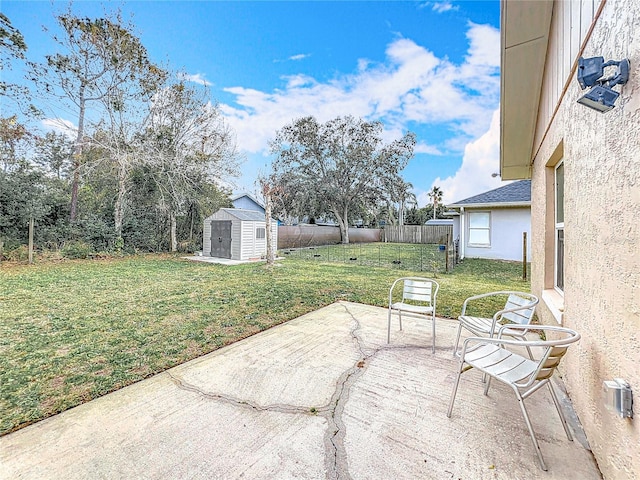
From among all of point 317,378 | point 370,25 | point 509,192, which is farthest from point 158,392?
point 509,192

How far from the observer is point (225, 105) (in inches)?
599

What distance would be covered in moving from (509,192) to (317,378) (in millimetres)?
12792

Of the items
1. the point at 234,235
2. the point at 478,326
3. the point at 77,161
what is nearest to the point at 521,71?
the point at 478,326

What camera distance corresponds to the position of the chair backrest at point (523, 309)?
2.79m

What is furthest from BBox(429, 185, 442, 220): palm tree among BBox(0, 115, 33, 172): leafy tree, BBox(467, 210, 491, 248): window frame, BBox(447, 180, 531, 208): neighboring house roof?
BBox(0, 115, 33, 172): leafy tree

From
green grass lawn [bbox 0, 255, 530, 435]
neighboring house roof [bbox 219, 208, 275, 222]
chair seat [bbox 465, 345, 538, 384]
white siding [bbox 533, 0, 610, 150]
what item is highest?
white siding [bbox 533, 0, 610, 150]

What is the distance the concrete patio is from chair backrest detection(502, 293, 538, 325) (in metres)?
0.63

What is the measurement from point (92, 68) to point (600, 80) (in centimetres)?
1639

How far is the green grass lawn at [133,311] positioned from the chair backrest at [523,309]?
1835 millimetres

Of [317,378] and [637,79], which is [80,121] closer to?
[317,378]

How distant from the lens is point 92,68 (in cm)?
1247

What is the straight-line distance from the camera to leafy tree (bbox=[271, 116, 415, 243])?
23531 mm

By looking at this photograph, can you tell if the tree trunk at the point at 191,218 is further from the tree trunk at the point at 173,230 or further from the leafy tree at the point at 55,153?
the leafy tree at the point at 55,153

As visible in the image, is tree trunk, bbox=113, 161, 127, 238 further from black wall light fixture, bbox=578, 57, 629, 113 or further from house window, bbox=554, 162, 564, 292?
black wall light fixture, bbox=578, 57, 629, 113
